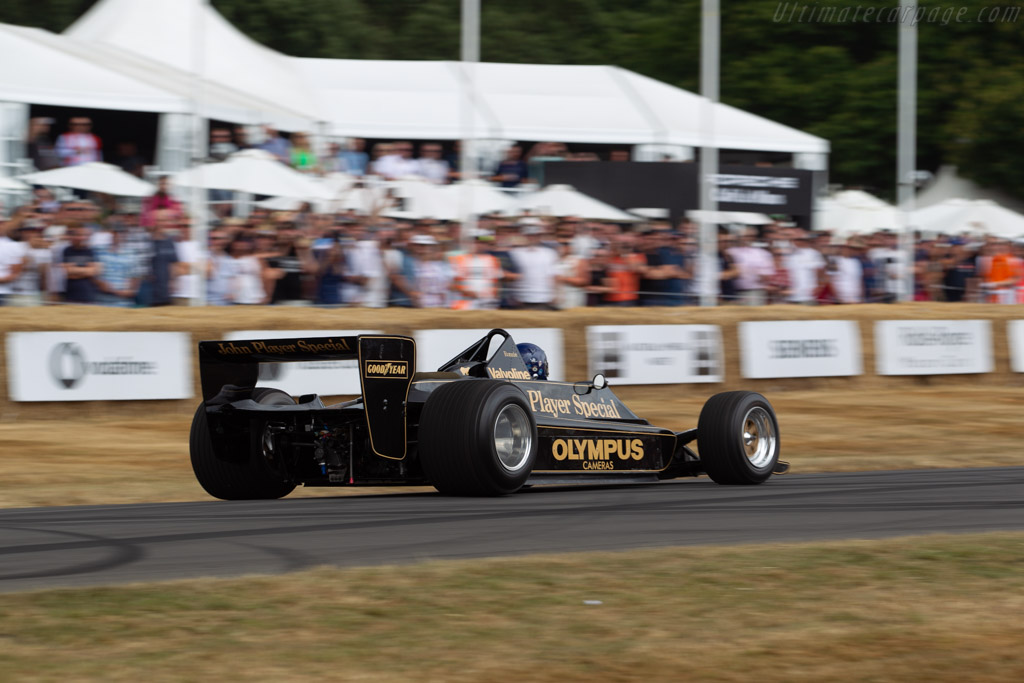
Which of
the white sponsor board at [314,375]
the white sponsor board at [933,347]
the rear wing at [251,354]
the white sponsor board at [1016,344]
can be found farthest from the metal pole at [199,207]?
the white sponsor board at [1016,344]

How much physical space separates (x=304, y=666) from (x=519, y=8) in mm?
51224

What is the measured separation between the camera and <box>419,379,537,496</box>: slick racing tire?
8227mm

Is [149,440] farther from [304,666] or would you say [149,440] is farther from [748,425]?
[304,666]

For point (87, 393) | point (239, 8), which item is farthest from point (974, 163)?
point (87, 393)

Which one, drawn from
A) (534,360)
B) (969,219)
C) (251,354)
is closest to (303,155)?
(534,360)

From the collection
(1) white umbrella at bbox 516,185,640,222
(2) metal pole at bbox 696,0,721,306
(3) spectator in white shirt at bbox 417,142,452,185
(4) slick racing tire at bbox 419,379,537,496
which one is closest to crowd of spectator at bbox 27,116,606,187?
(3) spectator in white shirt at bbox 417,142,452,185

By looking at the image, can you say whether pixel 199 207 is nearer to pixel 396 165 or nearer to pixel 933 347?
pixel 396 165

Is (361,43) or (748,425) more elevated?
(361,43)

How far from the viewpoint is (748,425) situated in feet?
33.4

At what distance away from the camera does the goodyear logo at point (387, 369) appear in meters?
8.31

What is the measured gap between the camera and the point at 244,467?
9227 mm

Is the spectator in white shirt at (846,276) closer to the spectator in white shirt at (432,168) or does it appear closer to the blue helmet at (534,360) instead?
the spectator in white shirt at (432,168)

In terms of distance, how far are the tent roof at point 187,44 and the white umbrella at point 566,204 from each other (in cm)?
518

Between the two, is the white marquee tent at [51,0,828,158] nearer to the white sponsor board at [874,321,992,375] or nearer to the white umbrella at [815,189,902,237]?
the white umbrella at [815,189,902,237]
